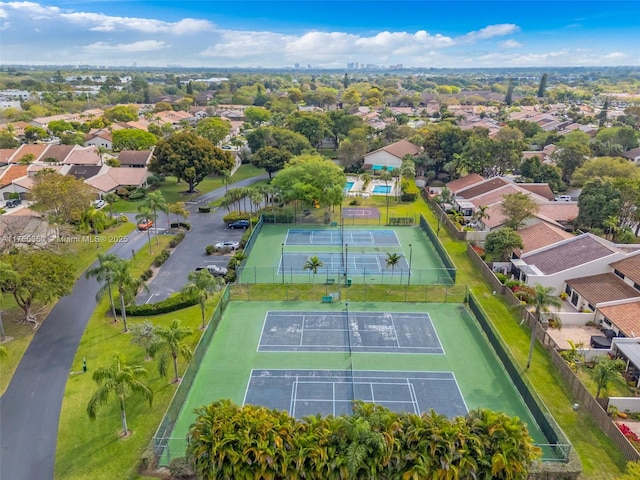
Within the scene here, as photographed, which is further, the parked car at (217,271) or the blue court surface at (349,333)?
the parked car at (217,271)

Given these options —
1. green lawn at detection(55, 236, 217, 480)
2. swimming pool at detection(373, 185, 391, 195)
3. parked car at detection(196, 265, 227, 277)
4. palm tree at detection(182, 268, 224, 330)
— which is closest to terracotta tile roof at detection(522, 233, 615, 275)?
parked car at detection(196, 265, 227, 277)

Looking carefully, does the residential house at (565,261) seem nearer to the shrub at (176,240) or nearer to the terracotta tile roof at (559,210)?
the terracotta tile roof at (559,210)

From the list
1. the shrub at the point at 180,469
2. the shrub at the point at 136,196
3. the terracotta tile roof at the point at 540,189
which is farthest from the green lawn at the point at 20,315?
the terracotta tile roof at the point at 540,189

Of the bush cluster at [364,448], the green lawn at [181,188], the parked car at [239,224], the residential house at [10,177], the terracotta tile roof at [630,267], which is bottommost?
the green lawn at [181,188]

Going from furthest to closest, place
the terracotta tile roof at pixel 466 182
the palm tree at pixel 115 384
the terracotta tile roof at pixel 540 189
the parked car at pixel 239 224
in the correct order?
the terracotta tile roof at pixel 466 182
the terracotta tile roof at pixel 540 189
the parked car at pixel 239 224
the palm tree at pixel 115 384

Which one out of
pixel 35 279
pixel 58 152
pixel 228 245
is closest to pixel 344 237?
pixel 228 245
